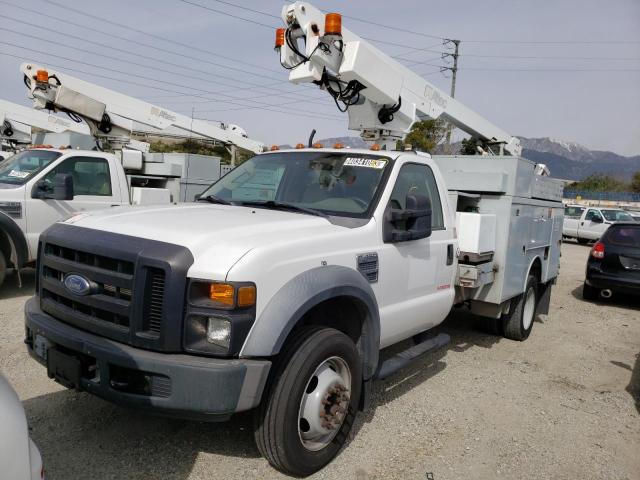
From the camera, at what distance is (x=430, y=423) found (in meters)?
4.08

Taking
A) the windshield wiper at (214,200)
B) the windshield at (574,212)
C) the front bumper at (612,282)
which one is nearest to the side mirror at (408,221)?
the windshield wiper at (214,200)

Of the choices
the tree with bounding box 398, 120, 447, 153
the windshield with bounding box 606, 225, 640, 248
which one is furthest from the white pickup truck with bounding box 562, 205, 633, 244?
the windshield with bounding box 606, 225, 640, 248

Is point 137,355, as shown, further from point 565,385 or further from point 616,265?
point 616,265

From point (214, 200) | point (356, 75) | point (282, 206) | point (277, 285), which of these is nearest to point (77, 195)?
point (214, 200)

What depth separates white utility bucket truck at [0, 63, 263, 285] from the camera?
7023 millimetres

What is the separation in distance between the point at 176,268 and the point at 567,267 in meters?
14.0

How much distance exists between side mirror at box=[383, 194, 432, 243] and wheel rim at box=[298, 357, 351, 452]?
1001 millimetres

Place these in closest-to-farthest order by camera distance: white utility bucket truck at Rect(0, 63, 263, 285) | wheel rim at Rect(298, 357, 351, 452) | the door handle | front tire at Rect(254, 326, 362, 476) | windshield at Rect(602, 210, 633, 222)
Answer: front tire at Rect(254, 326, 362, 476) < wheel rim at Rect(298, 357, 351, 452) < the door handle < white utility bucket truck at Rect(0, 63, 263, 285) < windshield at Rect(602, 210, 633, 222)

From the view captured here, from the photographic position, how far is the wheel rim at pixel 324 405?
3.11m

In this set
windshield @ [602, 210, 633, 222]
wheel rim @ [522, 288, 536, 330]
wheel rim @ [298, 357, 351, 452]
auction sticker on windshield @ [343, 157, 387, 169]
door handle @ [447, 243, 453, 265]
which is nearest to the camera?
wheel rim @ [298, 357, 351, 452]

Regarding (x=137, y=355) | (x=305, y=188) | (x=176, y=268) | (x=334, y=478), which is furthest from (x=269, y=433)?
(x=305, y=188)

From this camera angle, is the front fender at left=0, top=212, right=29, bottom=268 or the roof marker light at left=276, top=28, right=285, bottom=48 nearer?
the roof marker light at left=276, top=28, right=285, bottom=48

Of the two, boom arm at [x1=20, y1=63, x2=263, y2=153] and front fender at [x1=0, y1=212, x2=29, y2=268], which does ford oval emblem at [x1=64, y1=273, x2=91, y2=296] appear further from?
boom arm at [x1=20, y1=63, x2=263, y2=153]

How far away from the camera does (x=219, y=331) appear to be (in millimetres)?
2676
